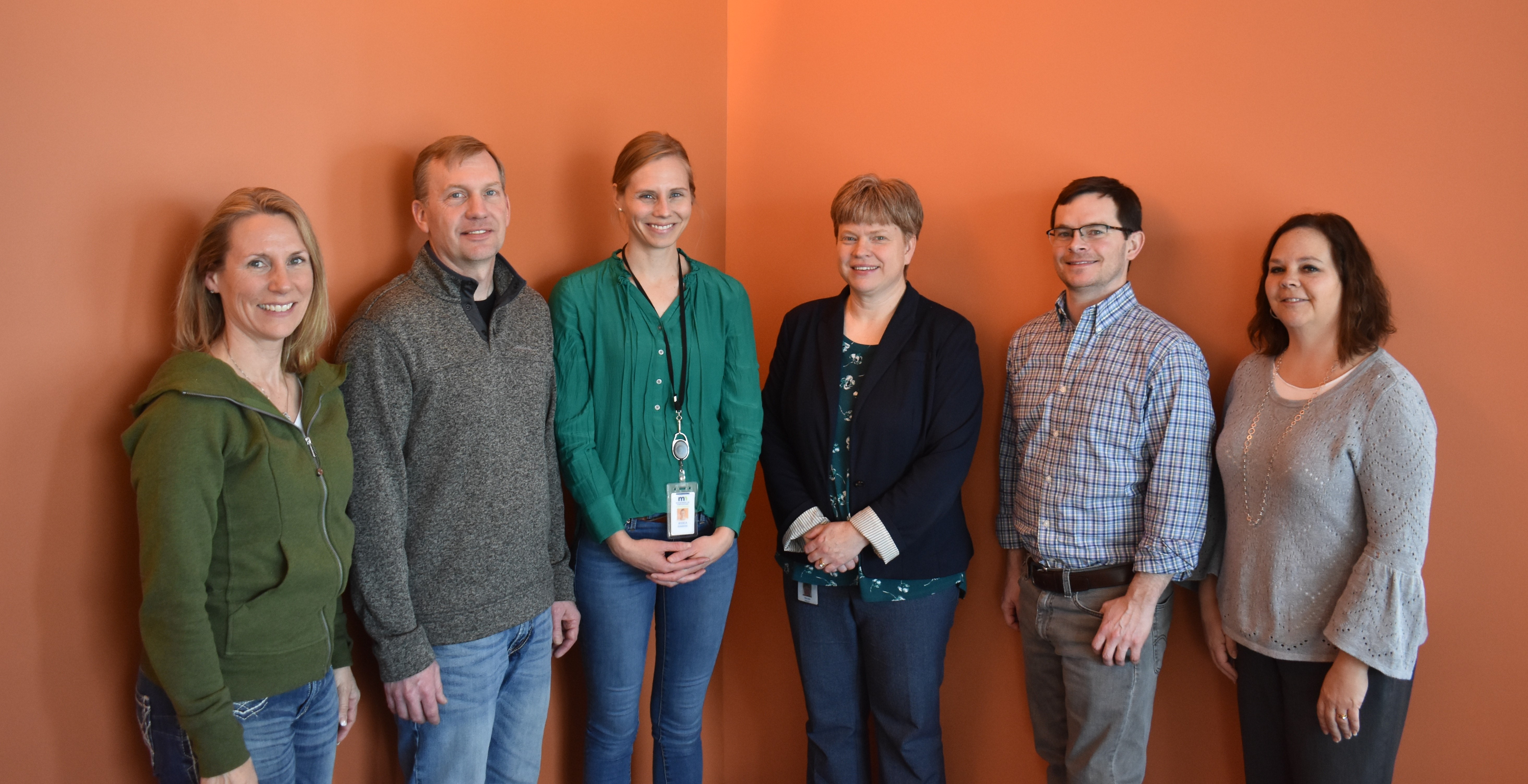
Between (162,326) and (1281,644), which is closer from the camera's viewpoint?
(162,326)

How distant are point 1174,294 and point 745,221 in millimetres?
1551

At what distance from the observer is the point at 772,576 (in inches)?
126

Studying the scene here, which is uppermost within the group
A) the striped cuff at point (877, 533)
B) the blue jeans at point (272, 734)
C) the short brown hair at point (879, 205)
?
the short brown hair at point (879, 205)

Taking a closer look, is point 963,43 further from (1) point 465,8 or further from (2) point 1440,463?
(2) point 1440,463

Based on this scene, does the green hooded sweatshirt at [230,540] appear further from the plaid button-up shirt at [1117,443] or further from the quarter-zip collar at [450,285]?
the plaid button-up shirt at [1117,443]

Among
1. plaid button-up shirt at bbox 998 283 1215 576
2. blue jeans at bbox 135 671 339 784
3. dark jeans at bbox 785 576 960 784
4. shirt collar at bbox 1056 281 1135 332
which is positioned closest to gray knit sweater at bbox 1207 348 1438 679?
plaid button-up shirt at bbox 998 283 1215 576

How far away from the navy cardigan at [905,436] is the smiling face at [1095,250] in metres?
0.32

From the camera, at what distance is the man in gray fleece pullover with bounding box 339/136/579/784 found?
1811 millimetres

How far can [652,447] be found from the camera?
7.39 feet

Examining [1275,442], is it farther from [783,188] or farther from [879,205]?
[783,188]

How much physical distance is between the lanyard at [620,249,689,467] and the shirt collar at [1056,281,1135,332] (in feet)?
3.44

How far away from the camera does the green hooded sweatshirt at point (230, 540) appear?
1.43 m

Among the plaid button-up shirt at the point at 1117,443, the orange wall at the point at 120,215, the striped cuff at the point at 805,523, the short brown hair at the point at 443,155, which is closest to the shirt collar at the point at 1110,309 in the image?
the plaid button-up shirt at the point at 1117,443

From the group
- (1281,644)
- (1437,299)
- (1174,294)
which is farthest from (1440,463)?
(1174,294)
